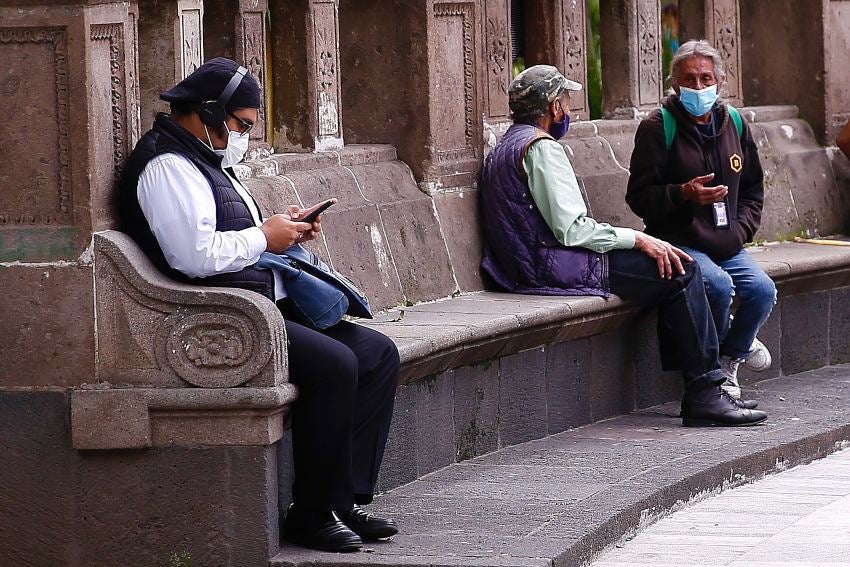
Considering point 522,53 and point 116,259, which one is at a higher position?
point 522,53

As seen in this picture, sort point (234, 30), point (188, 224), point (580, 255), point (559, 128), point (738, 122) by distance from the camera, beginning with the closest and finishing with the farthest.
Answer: point (188, 224) < point (234, 30) < point (580, 255) < point (559, 128) < point (738, 122)

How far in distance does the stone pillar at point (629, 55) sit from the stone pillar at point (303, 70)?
2469 millimetres

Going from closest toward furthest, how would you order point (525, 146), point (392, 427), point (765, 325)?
point (392, 427) → point (525, 146) → point (765, 325)

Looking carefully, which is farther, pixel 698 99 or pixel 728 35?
pixel 728 35

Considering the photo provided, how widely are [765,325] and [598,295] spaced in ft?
5.64

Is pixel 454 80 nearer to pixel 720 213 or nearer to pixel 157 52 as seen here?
pixel 720 213

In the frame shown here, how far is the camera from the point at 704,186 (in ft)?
26.4

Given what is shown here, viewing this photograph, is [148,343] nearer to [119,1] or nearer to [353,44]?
[119,1]

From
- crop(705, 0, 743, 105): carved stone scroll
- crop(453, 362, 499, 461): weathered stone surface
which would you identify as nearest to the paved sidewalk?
crop(453, 362, 499, 461): weathered stone surface

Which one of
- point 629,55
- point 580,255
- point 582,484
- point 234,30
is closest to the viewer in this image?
point 582,484

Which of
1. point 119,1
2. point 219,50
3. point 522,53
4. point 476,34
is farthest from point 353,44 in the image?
point 119,1

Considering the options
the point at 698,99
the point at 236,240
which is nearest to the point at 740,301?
the point at 698,99

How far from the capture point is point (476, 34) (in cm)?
819

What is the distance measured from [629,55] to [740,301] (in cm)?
187
